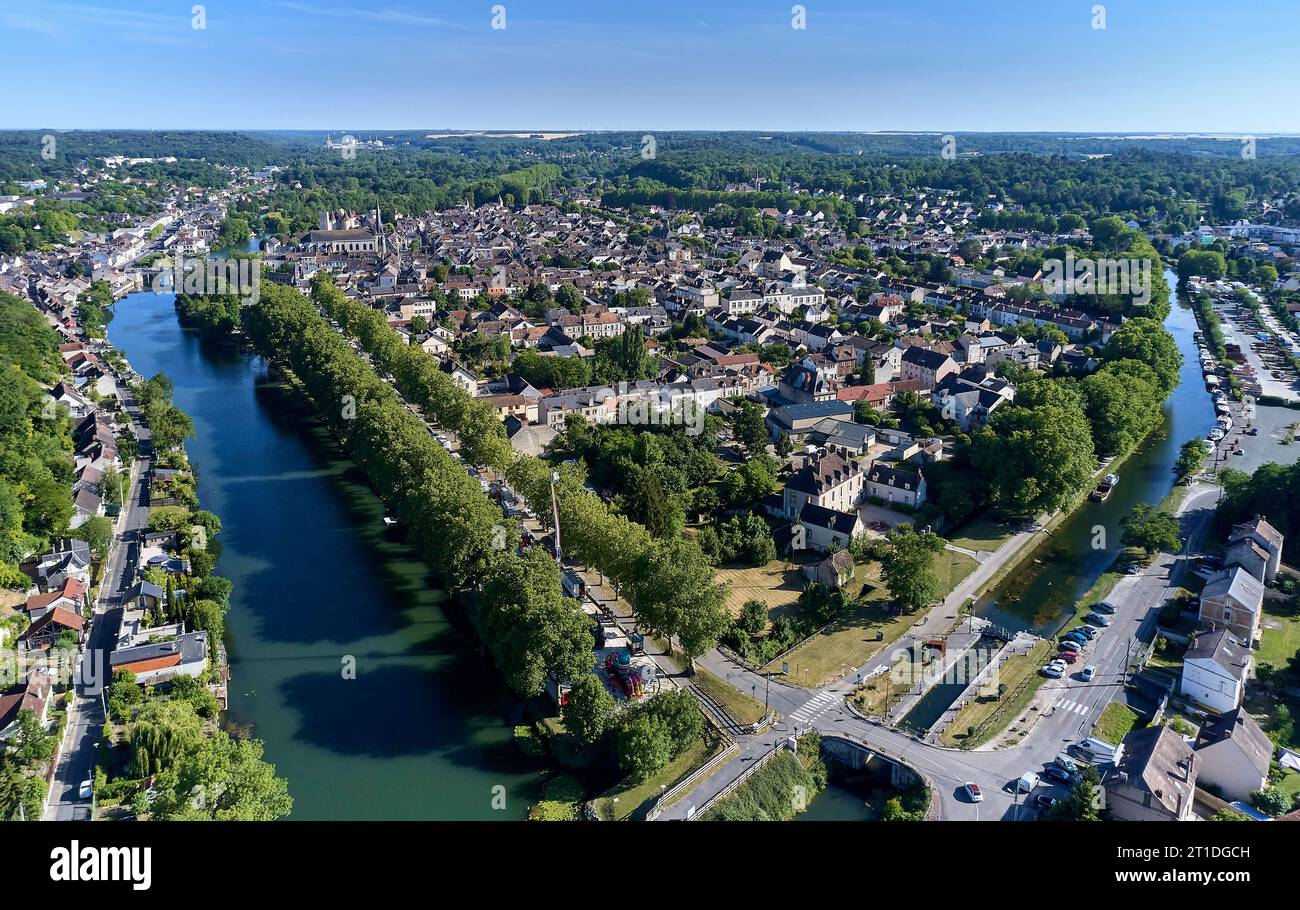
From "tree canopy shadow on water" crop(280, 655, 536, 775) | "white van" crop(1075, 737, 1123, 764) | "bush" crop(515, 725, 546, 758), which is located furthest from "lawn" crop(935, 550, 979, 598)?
"tree canopy shadow on water" crop(280, 655, 536, 775)

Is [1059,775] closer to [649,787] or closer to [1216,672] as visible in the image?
[1216,672]

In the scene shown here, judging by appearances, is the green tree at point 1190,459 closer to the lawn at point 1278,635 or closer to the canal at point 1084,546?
the canal at point 1084,546

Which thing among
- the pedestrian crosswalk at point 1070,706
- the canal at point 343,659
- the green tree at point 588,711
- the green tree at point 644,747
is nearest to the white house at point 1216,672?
the pedestrian crosswalk at point 1070,706

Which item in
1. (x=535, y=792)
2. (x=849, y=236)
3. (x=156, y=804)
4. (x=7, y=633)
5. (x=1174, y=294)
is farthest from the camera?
(x=849, y=236)

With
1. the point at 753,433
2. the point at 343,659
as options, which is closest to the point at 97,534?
the point at 343,659
